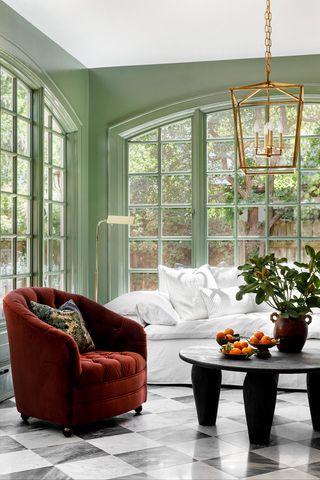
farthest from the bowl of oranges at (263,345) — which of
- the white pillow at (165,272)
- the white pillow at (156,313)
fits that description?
the white pillow at (165,272)

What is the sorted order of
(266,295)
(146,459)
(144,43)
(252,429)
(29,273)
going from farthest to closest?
1. (144,43)
2. (29,273)
3. (266,295)
4. (252,429)
5. (146,459)

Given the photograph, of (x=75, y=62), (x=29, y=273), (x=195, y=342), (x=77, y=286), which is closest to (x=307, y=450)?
(x=195, y=342)

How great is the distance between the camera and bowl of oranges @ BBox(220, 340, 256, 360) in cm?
421

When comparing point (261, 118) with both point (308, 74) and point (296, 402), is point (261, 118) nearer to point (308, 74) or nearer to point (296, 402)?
point (308, 74)

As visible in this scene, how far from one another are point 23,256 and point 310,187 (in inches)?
111

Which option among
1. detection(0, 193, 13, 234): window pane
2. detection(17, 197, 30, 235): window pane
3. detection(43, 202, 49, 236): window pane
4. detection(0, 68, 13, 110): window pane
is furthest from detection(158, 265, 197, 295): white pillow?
detection(0, 68, 13, 110): window pane

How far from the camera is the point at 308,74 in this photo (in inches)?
261

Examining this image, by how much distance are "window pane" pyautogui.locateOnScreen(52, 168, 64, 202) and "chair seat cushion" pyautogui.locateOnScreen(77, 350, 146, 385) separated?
1.99m

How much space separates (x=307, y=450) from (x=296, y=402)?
1.22 meters

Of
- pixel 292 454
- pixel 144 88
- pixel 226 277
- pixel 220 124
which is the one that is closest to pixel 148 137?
pixel 144 88

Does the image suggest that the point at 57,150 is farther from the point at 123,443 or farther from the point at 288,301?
the point at 123,443

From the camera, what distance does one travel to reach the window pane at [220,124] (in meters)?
6.89

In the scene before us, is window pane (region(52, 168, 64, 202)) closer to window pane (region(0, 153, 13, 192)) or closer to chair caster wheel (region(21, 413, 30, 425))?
window pane (region(0, 153, 13, 192))

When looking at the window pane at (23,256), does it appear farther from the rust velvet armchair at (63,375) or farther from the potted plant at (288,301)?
the potted plant at (288,301)
